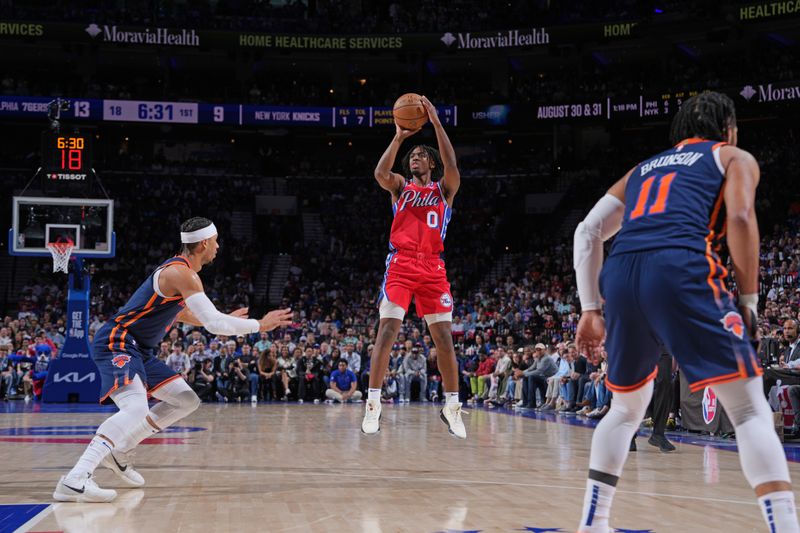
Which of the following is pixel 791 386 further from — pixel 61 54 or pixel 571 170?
pixel 61 54

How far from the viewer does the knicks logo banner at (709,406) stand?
10.2 m

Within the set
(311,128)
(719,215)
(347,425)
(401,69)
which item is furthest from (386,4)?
(719,215)

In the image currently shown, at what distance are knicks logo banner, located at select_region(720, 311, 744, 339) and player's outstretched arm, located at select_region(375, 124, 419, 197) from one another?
4035 mm

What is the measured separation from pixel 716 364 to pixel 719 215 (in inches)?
24.3

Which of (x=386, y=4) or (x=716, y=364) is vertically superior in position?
(x=386, y=4)

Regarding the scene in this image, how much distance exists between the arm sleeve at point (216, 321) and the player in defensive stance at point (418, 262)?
1891mm

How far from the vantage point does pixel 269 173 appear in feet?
110

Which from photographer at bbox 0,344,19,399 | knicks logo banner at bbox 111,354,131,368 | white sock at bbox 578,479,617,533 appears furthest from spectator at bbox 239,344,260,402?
white sock at bbox 578,479,617,533

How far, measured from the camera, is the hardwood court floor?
4.50 metres

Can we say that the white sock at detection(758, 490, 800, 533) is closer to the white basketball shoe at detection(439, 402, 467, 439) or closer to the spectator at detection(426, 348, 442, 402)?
the white basketball shoe at detection(439, 402, 467, 439)

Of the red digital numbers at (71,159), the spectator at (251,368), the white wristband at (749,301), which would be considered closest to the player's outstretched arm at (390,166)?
the white wristband at (749,301)

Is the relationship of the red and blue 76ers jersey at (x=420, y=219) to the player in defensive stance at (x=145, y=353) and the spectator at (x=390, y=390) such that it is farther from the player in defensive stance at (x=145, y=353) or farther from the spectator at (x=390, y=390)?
the spectator at (x=390, y=390)

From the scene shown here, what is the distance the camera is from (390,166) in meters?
7.05

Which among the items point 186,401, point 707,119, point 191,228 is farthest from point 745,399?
point 186,401
